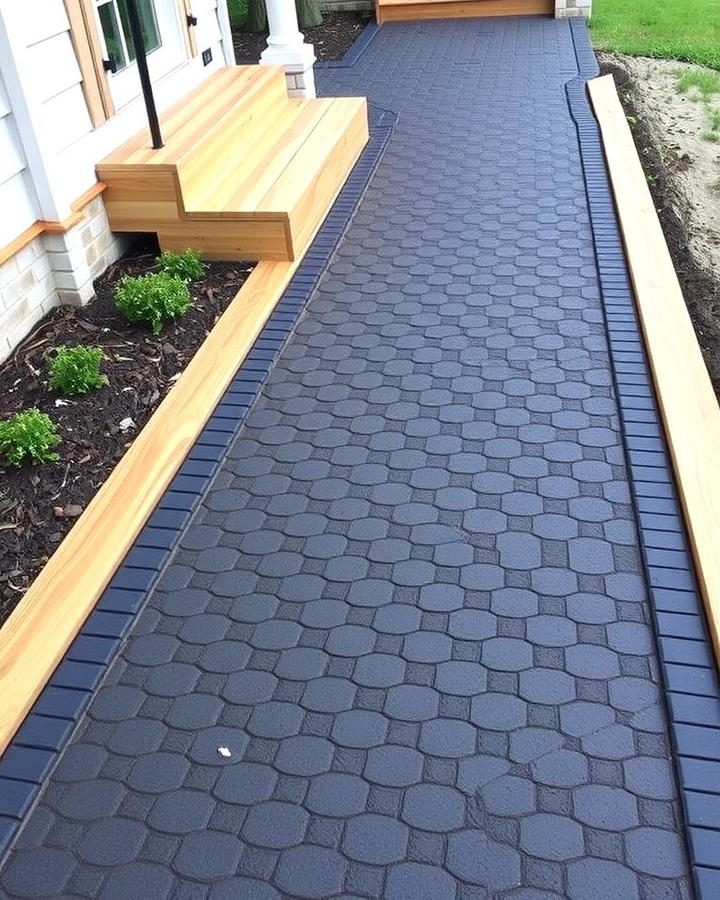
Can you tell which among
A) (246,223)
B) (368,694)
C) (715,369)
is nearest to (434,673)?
(368,694)

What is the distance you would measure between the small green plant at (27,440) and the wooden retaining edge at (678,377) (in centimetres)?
231

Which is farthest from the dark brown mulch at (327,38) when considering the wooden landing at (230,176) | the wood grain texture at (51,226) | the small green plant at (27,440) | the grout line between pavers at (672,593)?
the small green plant at (27,440)

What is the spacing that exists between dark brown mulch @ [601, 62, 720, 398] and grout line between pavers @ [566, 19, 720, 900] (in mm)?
356

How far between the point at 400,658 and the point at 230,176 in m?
3.42

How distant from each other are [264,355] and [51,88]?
162 cm

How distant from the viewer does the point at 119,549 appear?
2.95m

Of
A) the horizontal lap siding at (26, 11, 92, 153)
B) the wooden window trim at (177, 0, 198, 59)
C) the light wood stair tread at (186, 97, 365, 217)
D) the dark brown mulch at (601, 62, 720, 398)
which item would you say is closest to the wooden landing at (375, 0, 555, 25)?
the dark brown mulch at (601, 62, 720, 398)

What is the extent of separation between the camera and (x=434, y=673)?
2.49 metres

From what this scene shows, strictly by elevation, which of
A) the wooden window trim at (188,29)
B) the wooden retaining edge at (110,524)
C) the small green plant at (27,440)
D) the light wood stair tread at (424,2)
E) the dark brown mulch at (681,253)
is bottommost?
the dark brown mulch at (681,253)

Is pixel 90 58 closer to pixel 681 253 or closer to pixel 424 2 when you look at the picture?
pixel 681 253

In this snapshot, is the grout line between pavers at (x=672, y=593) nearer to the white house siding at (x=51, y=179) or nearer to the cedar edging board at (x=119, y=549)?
the cedar edging board at (x=119, y=549)

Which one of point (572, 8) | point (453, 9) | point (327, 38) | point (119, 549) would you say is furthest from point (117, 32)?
point (572, 8)

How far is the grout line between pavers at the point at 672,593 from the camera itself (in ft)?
6.89

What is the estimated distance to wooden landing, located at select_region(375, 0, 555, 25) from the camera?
9.45 m
